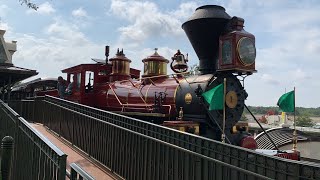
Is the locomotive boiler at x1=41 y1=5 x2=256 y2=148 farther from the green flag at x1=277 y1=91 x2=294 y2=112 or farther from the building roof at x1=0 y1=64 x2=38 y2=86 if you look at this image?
the building roof at x1=0 y1=64 x2=38 y2=86

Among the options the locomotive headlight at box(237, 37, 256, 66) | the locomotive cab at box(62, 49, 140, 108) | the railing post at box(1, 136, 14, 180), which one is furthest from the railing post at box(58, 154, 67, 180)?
the locomotive cab at box(62, 49, 140, 108)

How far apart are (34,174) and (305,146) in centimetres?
1340

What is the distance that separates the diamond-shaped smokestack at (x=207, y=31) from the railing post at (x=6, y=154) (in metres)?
5.24

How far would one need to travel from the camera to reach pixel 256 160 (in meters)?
3.91

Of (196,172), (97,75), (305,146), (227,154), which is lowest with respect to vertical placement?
(305,146)

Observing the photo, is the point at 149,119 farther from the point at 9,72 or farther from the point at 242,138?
the point at 9,72

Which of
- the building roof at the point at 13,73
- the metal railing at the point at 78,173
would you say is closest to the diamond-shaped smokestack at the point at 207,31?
the metal railing at the point at 78,173

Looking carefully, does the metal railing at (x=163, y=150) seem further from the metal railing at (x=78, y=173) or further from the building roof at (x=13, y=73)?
the building roof at (x=13, y=73)

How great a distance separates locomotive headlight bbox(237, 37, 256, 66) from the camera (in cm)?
784

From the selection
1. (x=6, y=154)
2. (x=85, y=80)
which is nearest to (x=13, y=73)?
(x=85, y=80)

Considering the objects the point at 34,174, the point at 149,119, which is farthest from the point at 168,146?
the point at 149,119

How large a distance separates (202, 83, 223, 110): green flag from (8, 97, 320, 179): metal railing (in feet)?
6.48

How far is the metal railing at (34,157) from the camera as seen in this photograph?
10.2 feet

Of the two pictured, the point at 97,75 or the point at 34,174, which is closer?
the point at 34,174
